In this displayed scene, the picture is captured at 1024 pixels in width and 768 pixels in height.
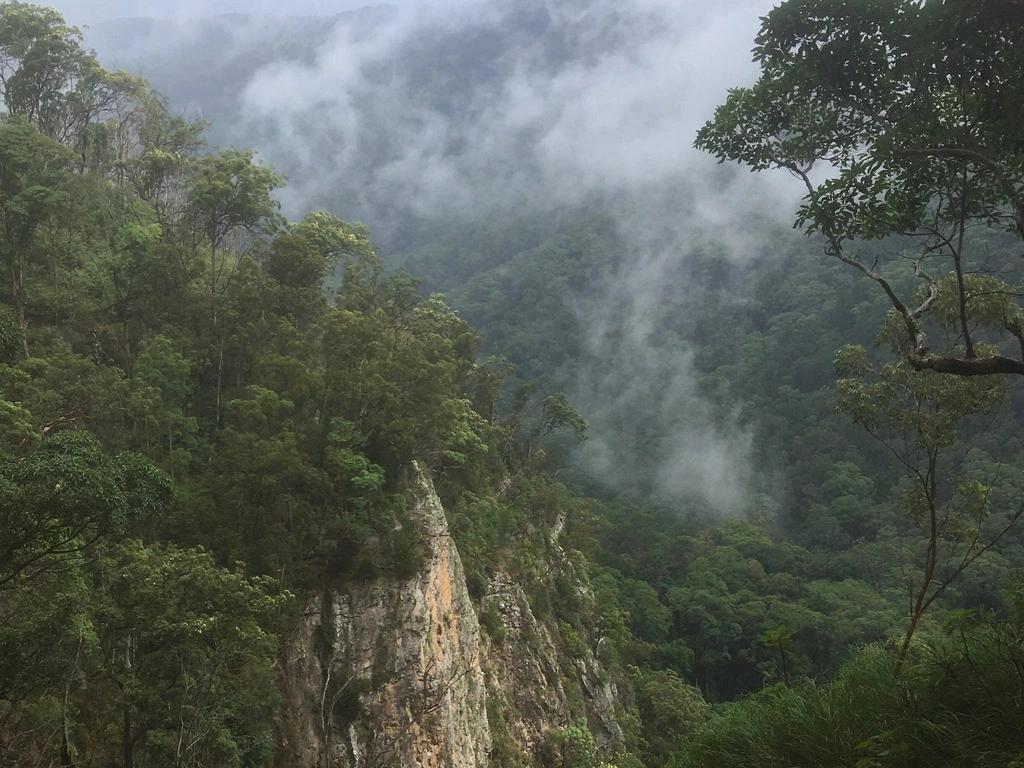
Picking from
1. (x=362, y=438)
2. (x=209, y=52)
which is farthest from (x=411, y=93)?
(x=362, y=438)

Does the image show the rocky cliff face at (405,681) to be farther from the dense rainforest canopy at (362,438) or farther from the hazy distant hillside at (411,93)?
the hazy distant hillside at (411,93)

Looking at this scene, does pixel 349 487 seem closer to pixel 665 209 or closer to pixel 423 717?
pixel 423 717

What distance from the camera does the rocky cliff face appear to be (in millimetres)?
14539

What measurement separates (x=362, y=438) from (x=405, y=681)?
17.2 ft

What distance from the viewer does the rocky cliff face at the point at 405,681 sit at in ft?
→ 47.7

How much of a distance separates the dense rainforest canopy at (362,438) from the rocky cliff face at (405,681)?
73 cm

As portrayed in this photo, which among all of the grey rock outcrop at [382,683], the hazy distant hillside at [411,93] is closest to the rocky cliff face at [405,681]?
the grey rock outcrop at [382,683]

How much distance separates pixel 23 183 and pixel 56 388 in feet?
21.2

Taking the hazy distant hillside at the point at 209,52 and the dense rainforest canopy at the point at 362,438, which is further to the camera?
the hazy distant hillside at the point at 209,52

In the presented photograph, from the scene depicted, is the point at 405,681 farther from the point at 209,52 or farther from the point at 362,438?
the point at 209,52

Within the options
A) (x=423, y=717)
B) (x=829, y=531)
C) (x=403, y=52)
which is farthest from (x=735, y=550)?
(x=403, y=52)

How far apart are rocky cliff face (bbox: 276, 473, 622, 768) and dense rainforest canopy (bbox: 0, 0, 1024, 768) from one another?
0.73 meters

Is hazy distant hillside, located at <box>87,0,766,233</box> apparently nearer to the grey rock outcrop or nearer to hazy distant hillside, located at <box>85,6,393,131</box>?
hazy distant hillside, located at <box>85,6,393,131</box>

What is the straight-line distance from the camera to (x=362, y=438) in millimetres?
16219
